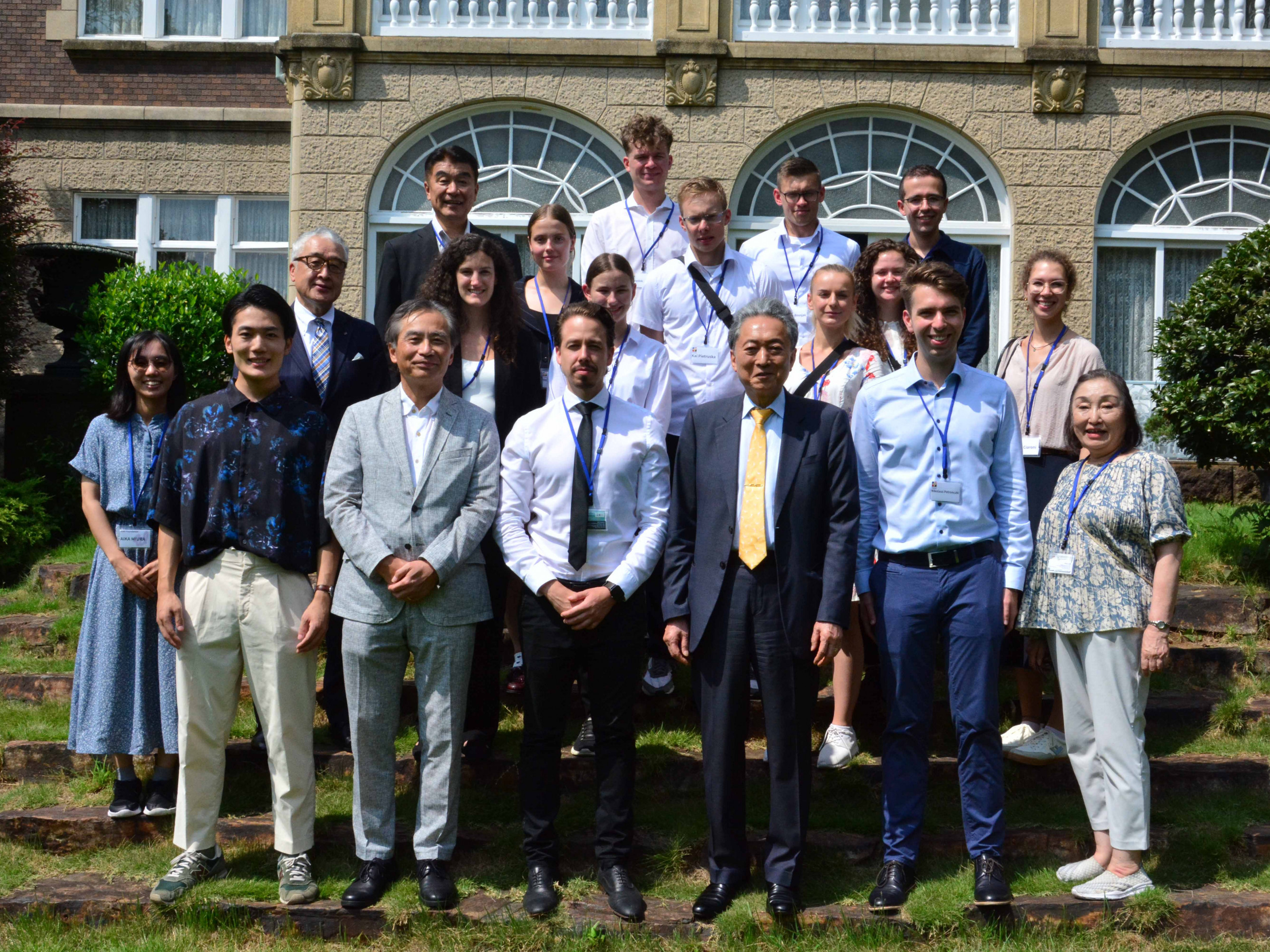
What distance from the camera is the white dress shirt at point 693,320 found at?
5461 mm

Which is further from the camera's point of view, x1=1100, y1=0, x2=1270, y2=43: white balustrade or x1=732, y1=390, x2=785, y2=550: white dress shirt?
x1=1100, y1=0, x2=1270, y2=43: white balustrade

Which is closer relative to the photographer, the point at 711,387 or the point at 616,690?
the point at 616,690

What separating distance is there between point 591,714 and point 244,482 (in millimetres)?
1619

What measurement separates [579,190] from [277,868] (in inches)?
304

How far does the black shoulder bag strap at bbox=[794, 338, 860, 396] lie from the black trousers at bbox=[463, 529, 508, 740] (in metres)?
1.47

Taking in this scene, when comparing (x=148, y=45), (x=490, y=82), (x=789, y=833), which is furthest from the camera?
(x=148, y=45)

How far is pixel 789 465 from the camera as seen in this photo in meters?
4.47

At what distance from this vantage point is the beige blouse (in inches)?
207

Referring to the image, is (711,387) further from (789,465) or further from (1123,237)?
(1123,237)

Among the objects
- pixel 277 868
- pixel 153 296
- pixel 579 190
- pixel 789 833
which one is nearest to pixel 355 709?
pixel 277 868

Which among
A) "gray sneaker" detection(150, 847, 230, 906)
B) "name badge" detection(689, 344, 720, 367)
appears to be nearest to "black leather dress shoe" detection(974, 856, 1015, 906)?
"name badge" detection(689, 344, 720, 367)

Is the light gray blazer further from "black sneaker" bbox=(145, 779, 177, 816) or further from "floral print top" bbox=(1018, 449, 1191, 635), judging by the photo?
"floral print top" bbox=(1018, 449, 1191, 635)

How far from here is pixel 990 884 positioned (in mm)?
4371

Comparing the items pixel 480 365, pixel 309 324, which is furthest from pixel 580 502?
pixel 309 324
